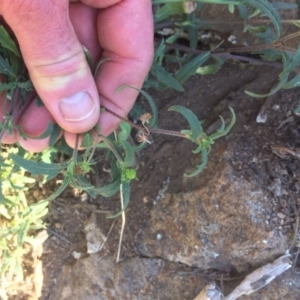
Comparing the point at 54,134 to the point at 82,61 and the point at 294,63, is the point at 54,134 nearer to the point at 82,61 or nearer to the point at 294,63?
the point at 82,61

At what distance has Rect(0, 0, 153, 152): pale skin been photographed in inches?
60.4

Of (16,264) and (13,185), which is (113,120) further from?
(16,264)

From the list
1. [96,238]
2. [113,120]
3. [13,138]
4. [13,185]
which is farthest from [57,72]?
[96,238]

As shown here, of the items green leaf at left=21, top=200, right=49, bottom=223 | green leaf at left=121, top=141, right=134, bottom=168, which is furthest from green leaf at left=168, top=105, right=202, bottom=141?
green leaf at left=21, top=200, right=49, bottom=223

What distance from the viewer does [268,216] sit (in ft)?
6.64

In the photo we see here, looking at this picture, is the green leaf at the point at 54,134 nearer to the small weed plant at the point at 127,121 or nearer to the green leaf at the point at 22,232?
the small weed plant at the point at 127,121

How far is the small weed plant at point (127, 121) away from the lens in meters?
1.62

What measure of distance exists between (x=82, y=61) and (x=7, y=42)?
0.25 metres

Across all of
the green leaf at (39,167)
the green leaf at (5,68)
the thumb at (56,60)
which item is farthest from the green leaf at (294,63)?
the green leaf at (5,68)

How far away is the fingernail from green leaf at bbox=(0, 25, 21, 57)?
225mm

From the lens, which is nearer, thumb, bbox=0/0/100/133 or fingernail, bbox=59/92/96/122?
thumb, bbox=0/0/100/133

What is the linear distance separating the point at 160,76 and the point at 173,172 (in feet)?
1.63

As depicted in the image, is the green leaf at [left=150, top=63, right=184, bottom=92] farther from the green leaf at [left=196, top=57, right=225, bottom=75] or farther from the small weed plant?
the green leaf at [left=196, top=57, right=225, bottom=75]

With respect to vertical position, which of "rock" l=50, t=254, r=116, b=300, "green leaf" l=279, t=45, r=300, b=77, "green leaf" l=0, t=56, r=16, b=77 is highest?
"green leaf" l=0, t=56, r=16, b=77
